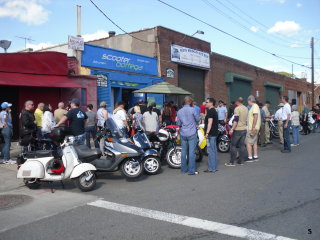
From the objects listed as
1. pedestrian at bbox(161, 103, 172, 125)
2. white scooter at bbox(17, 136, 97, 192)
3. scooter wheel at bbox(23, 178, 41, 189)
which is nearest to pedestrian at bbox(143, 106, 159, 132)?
pedestrian at bbox(161, 103, 172, 125)

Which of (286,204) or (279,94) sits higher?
(279,94)

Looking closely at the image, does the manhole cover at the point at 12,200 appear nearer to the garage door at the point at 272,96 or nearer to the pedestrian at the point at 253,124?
the pedestrian at the point at 253,124

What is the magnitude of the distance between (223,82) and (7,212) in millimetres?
22423

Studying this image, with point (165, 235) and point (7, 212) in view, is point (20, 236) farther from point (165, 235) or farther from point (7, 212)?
point (165, 235)

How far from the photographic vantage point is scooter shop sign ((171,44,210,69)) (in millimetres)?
20234

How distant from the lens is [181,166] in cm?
812

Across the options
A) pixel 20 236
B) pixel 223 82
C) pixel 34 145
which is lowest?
pixel 20 236

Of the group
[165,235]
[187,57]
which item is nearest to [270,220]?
[165,235]

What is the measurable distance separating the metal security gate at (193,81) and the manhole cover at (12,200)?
618 inches

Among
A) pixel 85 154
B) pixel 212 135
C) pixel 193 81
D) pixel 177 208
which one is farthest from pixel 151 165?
pixel 193 81

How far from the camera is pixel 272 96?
37.2 m

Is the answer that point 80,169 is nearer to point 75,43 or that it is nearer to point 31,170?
point 31,170

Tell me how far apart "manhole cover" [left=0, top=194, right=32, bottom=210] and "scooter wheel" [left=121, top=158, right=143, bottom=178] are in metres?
2.11

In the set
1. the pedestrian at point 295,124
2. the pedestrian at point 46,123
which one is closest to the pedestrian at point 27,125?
the pedestrian at point 46,123
